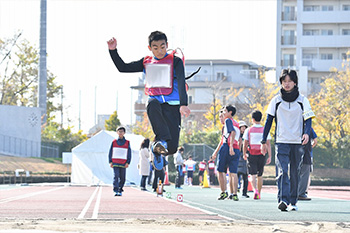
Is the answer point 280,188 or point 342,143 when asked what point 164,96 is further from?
point 342,143

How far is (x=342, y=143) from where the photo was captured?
2085 inches

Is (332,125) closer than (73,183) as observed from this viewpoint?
No

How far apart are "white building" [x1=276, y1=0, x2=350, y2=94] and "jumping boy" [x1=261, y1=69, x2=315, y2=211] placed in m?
71.3

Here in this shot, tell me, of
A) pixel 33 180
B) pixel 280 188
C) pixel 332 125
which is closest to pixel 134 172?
pixel 33 180

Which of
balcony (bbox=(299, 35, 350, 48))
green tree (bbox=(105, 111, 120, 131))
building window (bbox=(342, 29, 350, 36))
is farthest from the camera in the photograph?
green tree (bbox=(105, 111, 120, 131))

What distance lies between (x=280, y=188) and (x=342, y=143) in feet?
140

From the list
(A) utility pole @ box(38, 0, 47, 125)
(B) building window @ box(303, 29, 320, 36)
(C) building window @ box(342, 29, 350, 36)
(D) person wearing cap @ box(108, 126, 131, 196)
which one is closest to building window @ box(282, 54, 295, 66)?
(B) building window @ box(303, 29, 320, 36)

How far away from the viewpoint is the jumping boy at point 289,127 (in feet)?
37.6

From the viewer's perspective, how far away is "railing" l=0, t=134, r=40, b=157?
56281mm

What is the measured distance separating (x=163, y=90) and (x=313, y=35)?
7676cm

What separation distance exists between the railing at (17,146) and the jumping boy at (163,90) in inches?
1902

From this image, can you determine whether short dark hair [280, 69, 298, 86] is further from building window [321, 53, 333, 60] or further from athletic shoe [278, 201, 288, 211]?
building window [321, 53, 333, 60]

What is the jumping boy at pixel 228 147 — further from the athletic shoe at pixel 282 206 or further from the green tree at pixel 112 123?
the green tree at pixel 112 123

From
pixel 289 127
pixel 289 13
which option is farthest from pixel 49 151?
pixel 289 127
